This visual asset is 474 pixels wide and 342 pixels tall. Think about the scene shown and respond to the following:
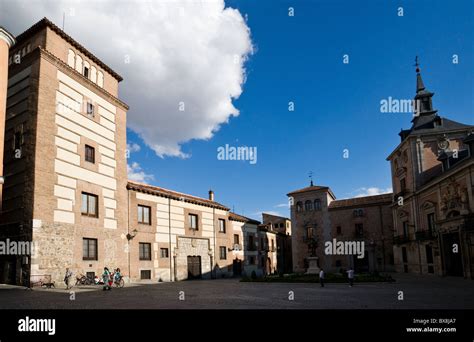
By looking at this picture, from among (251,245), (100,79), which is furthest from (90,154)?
(251,245)

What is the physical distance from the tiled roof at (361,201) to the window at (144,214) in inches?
1147

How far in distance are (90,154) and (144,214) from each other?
6.98 m

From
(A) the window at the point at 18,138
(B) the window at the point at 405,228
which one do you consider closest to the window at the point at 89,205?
(A) the window at the point at 18,138

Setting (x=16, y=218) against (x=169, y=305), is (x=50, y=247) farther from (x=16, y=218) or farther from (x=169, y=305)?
(x=169, y=305)

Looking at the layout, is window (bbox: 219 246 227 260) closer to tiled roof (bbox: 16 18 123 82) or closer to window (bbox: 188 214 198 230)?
window (bbox: 188 214 198 230)

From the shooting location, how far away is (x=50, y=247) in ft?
63.9

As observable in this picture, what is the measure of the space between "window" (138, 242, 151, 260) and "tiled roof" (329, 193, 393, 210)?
29.5 meters

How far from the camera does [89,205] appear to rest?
910 inches

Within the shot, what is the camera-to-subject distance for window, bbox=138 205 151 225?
2794 cm

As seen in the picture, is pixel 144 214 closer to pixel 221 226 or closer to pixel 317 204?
pixel 221 226
